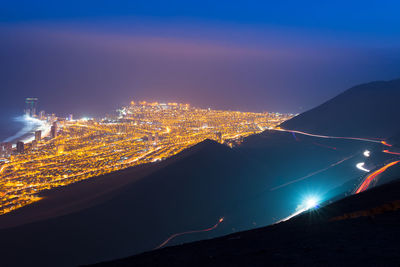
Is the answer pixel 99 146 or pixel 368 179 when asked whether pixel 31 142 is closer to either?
pixel 99 146

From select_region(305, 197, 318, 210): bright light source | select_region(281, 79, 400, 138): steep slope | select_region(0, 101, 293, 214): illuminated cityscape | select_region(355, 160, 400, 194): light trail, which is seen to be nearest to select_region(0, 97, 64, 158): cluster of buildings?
select_region(0, 101, 293, 214): illuminated cityscape

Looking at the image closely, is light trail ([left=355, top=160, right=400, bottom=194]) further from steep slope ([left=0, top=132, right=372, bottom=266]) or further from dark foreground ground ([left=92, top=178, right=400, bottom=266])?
dark foreground ground ([left=92, top=178, right=400, bottom=266])

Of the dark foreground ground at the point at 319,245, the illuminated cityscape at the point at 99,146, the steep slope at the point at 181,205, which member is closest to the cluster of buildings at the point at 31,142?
the illuminated cityscape at the point at 99,146

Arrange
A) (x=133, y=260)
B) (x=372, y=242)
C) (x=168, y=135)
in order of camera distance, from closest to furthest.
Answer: (x=372, y=242), (x=133, y=260), (x=168, y=135)

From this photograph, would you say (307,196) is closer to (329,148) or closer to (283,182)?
(283,182)

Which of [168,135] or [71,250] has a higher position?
[168,135]

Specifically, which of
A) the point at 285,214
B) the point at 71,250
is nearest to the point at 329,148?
the point at 285,214
